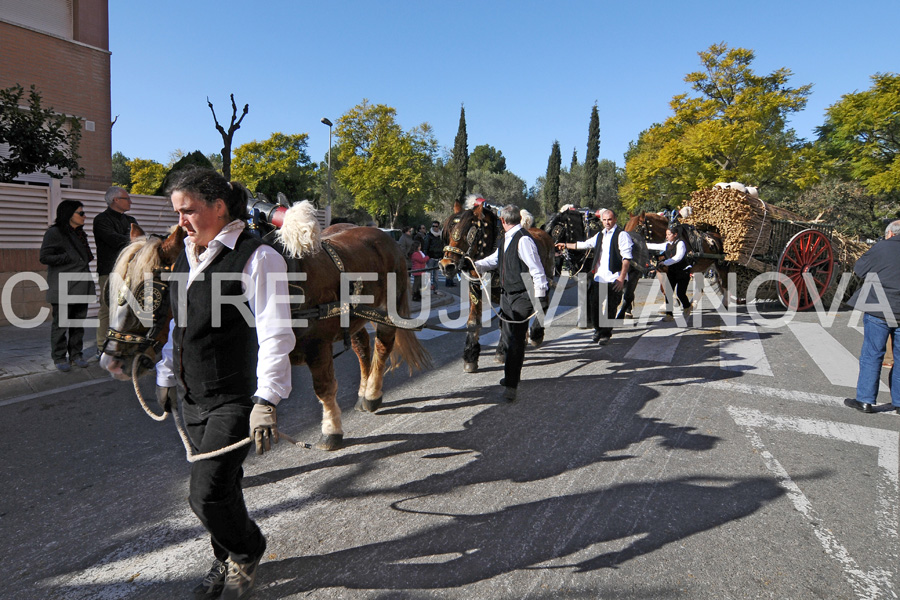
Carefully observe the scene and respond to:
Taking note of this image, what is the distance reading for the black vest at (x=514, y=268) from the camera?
16.6ft

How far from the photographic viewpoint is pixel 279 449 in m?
4.01

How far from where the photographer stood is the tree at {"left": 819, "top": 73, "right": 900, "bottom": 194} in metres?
23.4

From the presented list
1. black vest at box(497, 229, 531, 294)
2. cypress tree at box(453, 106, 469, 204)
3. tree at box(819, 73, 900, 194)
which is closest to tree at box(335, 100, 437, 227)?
cypress tree at box(453, 106, 469, 204)

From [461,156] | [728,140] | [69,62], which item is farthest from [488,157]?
[69,62]

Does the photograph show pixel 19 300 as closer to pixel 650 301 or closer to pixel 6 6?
pixel 6 6

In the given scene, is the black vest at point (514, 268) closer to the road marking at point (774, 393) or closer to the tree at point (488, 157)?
the road marking at point (774, 393)

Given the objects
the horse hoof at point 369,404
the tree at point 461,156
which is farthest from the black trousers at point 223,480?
the tree at point 461,156

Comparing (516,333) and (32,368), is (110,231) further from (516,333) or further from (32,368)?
(516,333)

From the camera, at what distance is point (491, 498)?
10.7 feet

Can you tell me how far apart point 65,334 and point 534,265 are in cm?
533

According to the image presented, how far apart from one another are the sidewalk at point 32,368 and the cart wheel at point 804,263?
12.3 m

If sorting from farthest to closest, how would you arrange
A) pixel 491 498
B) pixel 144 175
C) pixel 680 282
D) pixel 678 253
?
1. pixel 144 175
2. pixel 680 282
3. pixel 678 253
4. pixel 491 498

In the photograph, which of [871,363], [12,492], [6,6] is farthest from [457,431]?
[6,6]

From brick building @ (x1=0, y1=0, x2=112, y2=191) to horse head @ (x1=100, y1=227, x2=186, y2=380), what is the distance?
12669 millimetres
